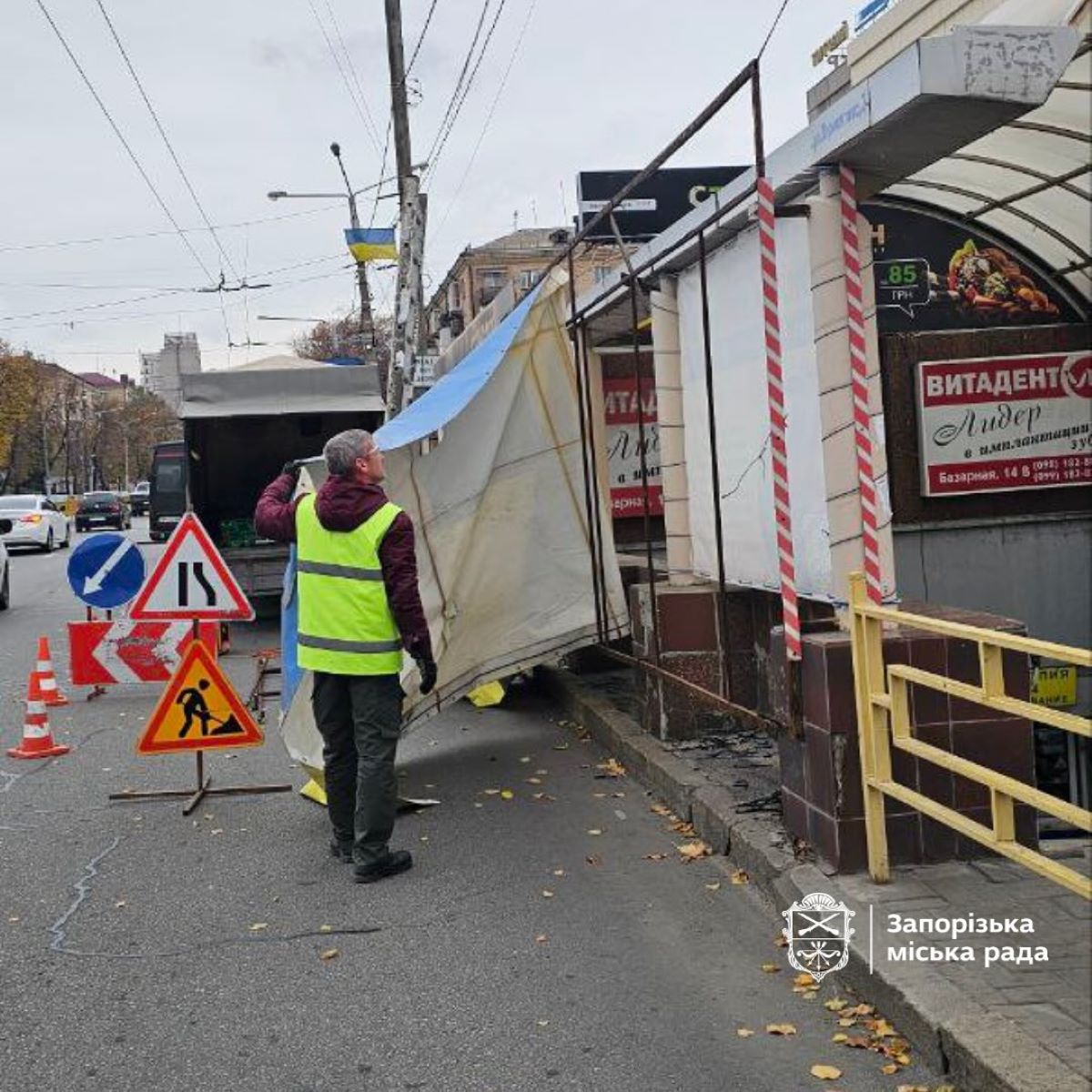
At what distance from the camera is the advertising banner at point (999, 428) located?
8.73 metres

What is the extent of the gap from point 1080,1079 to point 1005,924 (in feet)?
3.53

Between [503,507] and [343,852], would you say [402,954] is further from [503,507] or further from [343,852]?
[503,507]

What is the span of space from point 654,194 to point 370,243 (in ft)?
15.4

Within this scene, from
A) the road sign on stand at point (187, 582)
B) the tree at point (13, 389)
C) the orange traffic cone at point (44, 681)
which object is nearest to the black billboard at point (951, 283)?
the road sign on stand at point (187, 582)

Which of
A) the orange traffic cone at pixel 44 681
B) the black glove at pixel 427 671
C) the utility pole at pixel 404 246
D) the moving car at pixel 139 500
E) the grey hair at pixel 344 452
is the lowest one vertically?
the orange traffic cone at pixel 44 681

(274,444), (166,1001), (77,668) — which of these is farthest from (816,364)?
(274,444)

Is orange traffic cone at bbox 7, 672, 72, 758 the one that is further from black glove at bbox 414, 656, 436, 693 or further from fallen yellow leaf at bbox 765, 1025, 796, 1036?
fallen yellow leaf at bbox 765, 1025, 796, 1036

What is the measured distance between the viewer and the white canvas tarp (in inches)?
287

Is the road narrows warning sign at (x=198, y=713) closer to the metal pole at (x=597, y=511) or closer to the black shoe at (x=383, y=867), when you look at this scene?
the black shoe at (x=383, y=867)

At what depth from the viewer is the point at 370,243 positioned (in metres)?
19.9

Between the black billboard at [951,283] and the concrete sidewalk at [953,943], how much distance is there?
4.04m

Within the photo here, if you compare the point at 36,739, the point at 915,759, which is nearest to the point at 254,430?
the point at 36,739

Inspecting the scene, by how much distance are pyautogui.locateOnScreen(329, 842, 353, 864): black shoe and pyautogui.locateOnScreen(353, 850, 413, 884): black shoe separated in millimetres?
188

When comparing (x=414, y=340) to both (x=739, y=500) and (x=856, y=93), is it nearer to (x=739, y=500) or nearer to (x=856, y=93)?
(x=739, y=500)
